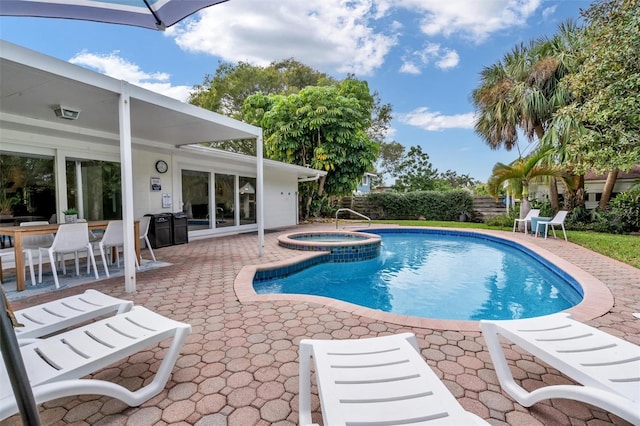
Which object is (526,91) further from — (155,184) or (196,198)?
(155,184)

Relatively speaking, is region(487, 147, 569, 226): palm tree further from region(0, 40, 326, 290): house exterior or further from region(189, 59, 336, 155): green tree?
region(189, 59, 336, 155): green tree

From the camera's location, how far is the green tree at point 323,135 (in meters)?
14.0

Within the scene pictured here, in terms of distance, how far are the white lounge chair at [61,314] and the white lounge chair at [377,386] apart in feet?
6.43

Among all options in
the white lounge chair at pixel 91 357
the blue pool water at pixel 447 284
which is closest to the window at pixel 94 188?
the blue pool water at pixel 447 284

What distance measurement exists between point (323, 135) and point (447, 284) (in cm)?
1019

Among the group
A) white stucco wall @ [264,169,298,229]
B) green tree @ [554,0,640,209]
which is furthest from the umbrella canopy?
white stucco wall @ [264,169,298,229]

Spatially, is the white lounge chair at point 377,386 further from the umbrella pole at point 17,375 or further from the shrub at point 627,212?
the shrub at point 627,212

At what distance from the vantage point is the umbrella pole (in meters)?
0.62

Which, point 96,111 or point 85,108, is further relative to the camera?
point 96,111

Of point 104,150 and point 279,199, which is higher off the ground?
point 104,150

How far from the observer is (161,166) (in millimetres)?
8352

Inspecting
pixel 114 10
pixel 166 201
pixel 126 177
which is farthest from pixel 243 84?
pixel 114 10

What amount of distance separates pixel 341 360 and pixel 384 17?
16391 mm

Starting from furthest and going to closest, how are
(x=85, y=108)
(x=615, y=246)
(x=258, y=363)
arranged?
(x=615, y=246) < (x=85, y=108) < (x=258, y=363)
